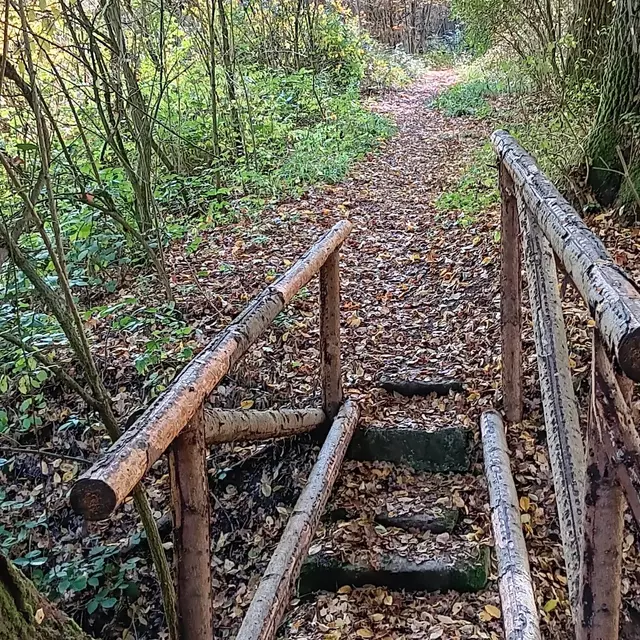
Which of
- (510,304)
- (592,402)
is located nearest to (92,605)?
(510,304)

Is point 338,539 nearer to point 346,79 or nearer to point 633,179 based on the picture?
point 633,179

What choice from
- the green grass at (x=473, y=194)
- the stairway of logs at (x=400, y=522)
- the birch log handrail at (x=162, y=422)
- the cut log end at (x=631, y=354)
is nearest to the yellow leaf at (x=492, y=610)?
the stairway of logs at (x=400, y=522)

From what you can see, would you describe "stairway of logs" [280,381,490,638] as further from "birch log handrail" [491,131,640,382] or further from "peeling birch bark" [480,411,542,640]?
"birch log handrail" [491,131,640,382]

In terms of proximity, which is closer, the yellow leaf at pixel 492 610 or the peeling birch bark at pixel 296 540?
the peeling birch bark at pixel 296 540

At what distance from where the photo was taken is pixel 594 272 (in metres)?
1.59

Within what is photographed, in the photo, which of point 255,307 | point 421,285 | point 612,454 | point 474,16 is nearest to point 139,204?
point 421,285

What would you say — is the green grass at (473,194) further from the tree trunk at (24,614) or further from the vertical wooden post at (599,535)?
the tree trunk at (24,614)

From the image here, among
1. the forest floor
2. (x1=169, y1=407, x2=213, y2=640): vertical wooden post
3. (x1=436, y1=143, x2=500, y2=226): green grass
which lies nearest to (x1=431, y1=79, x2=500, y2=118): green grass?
(x1=436, y1=143, x2=500, y2=226): green grass

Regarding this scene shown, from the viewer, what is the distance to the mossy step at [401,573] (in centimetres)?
286

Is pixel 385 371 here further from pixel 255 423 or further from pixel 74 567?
pixel 74 567

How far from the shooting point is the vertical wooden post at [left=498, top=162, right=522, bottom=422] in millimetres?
3602

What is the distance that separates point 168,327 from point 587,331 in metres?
3.07

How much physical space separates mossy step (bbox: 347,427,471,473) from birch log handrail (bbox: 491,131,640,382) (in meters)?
1.37

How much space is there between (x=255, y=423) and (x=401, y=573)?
954mm
